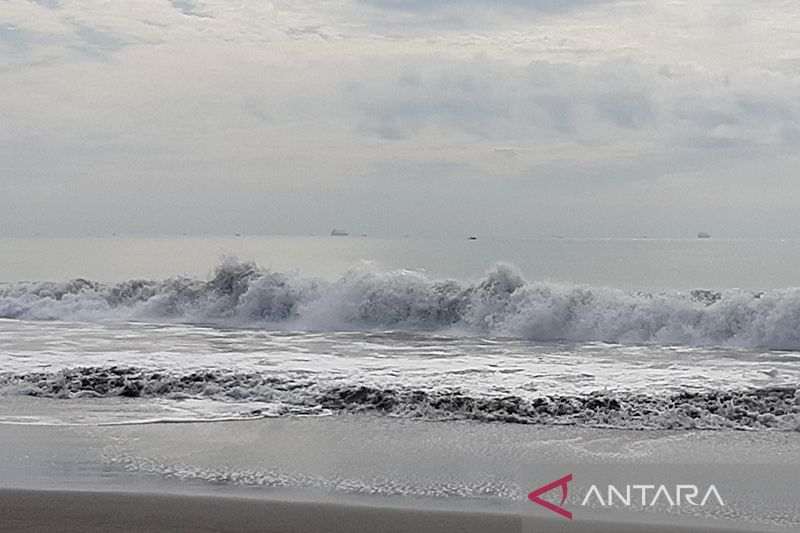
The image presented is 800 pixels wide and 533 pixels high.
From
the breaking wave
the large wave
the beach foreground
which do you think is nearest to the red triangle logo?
the beach foreground

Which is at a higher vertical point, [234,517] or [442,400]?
[442,400]

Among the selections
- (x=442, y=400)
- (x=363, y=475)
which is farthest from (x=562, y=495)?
(x=442, y=400)

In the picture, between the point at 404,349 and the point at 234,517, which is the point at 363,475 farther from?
the point at 404,349

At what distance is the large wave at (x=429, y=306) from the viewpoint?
1623 cm

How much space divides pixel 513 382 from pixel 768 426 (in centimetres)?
302

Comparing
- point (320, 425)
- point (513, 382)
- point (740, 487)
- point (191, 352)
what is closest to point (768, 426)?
point (740, 487)

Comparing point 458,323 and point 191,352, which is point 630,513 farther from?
point 458,323

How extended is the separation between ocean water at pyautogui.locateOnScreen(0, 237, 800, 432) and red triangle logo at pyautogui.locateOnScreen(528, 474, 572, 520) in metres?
1.95

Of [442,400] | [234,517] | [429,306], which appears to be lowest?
[234,517]

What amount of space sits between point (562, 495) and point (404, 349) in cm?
816

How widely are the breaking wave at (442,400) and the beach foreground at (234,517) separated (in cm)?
286

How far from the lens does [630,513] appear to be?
5.62 metres

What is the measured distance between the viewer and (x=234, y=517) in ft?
18.2

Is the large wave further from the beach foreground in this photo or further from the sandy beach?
the beach foreground
